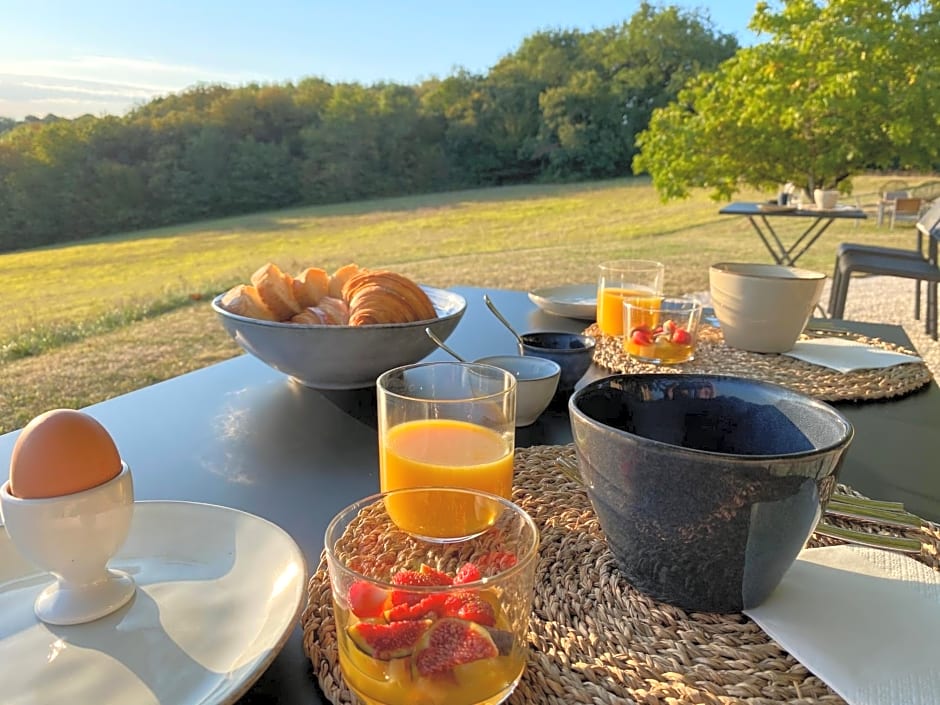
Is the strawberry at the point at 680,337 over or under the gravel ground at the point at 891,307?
over

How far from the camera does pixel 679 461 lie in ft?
1.29

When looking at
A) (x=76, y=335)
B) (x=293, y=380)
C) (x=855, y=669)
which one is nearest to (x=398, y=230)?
(x=76, y=335)

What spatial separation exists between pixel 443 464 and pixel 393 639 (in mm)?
222

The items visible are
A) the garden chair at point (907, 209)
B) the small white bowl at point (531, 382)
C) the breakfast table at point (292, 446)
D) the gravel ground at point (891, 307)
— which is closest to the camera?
the breakfast table at point (292, 446)

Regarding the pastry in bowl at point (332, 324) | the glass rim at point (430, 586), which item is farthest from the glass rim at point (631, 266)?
the glass rim at point (430, 586)

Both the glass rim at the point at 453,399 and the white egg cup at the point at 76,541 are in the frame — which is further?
the glass rim at the point at 453,399

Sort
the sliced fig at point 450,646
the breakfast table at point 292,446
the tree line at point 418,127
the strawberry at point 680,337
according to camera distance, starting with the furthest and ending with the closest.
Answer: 1. the tree line at point 418,127
2. the strawberry at point 680,337
3. the breakfast table at point 292,446
4. the sliced fig at point 450,646

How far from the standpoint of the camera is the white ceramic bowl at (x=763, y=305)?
102 centimetres

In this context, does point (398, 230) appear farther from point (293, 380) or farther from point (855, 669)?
point (855, 669)

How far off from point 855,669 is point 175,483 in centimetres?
60

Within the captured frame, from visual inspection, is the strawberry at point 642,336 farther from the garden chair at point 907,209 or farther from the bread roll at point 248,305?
the garden chair at point 907,209

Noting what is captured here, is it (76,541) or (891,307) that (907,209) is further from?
(76,541)

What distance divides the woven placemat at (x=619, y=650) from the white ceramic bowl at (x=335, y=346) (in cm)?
43

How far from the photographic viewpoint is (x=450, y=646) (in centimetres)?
36
